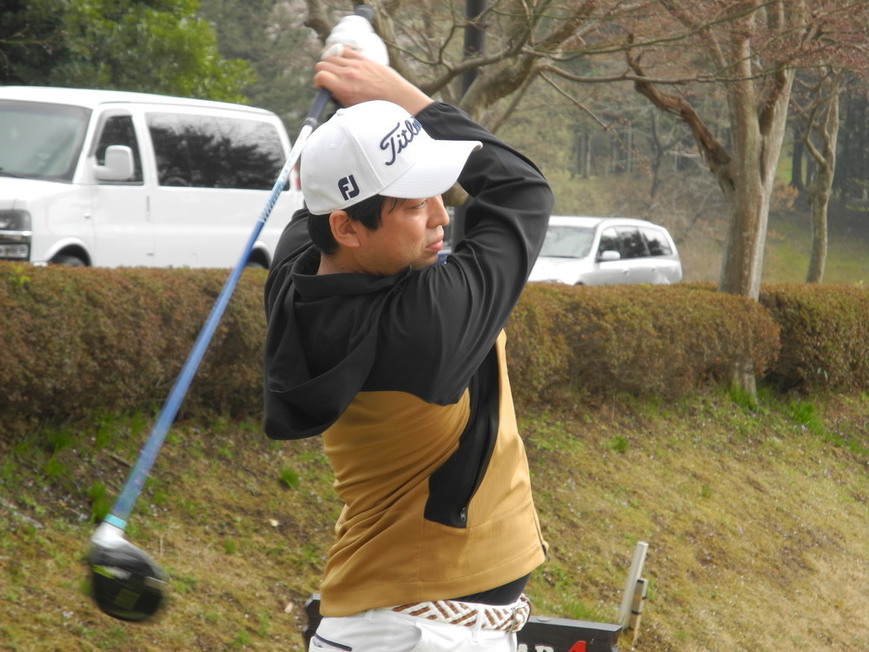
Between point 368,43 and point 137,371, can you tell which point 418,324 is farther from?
point 137,371

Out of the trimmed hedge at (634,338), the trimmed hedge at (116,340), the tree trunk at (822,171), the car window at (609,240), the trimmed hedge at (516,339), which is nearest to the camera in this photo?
the trimmed hedge at (116,340)

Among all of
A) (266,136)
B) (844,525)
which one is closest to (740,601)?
(844,525)

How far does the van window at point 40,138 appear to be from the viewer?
8.16 metres

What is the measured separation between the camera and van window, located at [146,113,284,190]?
9211 mm

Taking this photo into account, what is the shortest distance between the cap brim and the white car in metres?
12.4

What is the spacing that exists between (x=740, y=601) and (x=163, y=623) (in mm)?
3788

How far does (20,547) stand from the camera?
4574 mm

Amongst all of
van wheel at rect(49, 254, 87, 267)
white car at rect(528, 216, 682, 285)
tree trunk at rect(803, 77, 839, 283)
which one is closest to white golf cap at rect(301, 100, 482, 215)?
van wheel at rect(49, 254, 87, 267)

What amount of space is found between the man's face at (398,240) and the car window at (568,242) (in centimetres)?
1351

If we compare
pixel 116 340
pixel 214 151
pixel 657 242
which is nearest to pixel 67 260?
pixel 214 151

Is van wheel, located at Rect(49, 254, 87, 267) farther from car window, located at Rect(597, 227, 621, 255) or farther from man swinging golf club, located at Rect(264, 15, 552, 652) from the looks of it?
car window, located at Rect(597, 227, 621, 255)

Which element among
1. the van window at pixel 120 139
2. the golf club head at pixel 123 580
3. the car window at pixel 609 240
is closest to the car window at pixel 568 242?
the car window at pixel 609 240

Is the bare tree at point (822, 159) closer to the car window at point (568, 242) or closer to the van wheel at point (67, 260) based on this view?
the car window at point (568, 242)

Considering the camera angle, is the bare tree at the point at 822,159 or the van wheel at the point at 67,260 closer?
the van wheel at the point at 67,260
